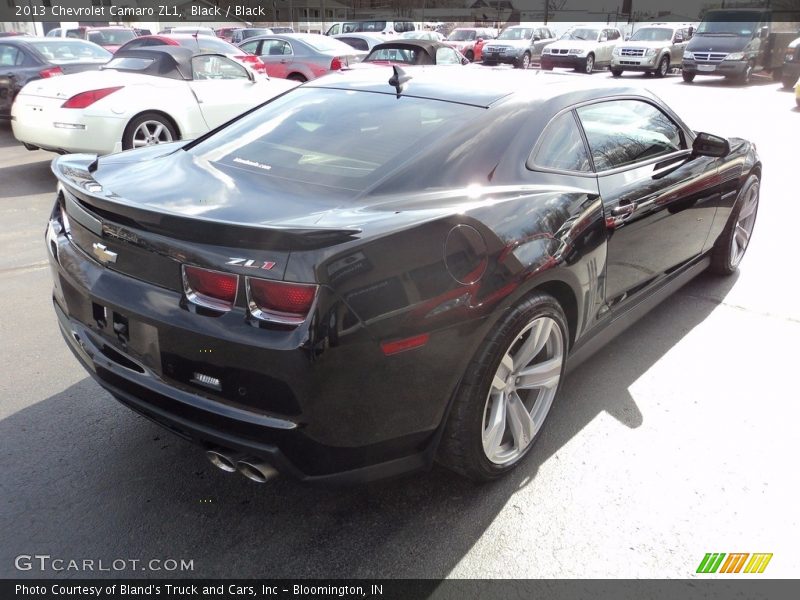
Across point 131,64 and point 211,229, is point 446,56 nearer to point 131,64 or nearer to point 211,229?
point 131,64

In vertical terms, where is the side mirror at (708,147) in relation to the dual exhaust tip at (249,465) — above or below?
above

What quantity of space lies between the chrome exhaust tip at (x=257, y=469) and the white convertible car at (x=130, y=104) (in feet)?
19.2

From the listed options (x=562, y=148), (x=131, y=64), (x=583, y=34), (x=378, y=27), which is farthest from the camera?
(x=378, y=27)

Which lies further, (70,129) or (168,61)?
(168,61)

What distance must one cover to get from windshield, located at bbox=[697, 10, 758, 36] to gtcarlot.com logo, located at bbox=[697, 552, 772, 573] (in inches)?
857

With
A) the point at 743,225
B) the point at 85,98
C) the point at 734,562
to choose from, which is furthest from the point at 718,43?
the point at 734,562

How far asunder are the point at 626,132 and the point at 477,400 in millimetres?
1967

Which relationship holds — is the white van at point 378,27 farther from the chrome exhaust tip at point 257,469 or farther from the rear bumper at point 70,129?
the chrome exhaust tip at point 257,469

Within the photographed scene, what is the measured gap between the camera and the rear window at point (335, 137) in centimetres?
262

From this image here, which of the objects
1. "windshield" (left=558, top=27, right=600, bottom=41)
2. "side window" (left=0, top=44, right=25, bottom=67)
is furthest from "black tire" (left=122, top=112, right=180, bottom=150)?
"windshield" (left=558, top=27, right=600, bottom=41)

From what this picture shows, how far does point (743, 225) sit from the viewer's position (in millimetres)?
4844

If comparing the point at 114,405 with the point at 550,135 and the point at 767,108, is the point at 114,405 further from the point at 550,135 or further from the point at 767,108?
the point at 767,108

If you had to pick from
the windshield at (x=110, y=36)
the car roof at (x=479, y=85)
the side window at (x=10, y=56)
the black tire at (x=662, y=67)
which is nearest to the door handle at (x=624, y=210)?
the car roof at (x=479, y=85)

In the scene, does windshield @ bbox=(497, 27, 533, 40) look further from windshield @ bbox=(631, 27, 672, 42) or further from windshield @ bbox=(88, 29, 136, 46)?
windshield @ bbox=(88, 29, 136, 46)
